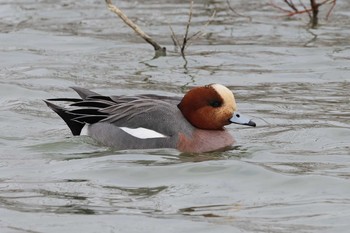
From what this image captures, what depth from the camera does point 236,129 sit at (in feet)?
34.9

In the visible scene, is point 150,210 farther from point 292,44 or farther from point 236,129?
point 292,44

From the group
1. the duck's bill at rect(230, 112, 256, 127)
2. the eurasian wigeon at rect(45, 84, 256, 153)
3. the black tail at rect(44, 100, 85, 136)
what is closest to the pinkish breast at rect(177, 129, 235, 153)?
the eurasian wigeon at rect(45, 84, 256, 153)

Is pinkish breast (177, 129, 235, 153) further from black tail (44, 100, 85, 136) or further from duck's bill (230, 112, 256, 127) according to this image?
black tail (44, 100, 85, 136)

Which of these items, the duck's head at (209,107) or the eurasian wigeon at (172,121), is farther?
the duck's head at (209,107)

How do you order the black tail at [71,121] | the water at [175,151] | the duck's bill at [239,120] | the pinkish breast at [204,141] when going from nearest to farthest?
the water at [175,151], the pinkish breast at [204,141], the duck's bill at [239,120], the black tail at [71,121]

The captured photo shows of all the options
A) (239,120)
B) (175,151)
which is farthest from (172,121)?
(239,120)

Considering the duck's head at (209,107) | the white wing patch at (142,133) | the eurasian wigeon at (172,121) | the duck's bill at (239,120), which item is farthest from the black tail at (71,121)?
the duck's bill at (239,120)

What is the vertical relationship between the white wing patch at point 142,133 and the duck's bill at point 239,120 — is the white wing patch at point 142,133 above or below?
below

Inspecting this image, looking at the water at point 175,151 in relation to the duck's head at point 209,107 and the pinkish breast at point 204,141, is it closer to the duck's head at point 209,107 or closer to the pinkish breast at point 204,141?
the pinkish breast at point 204,141

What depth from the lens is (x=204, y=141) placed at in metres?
9.55

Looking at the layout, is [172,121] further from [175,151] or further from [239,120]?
[239,120]

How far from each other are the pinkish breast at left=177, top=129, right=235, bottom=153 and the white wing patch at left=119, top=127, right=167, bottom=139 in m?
→ 0.18

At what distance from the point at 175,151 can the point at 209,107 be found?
505mm

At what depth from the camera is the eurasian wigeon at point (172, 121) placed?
952cm
